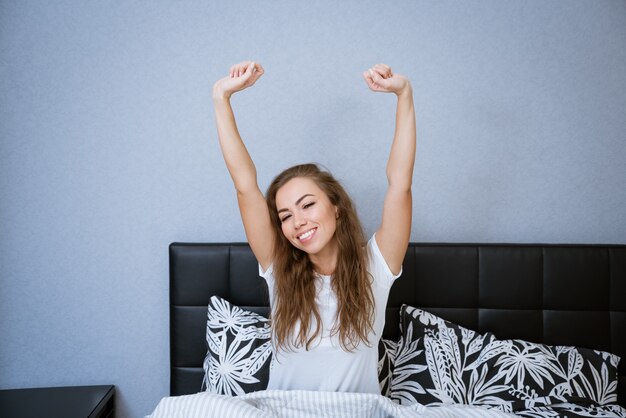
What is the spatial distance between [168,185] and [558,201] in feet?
5.53

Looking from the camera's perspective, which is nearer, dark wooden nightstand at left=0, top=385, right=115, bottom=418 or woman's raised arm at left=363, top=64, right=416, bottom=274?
woman's raised arm at left=363, top=64, right=416, bottom=274

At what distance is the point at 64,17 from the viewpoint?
1.71 m

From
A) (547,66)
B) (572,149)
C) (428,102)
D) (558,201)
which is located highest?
(547,66)

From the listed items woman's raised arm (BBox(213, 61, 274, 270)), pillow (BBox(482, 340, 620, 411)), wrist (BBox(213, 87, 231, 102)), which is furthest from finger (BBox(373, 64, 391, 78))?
pillow (BBox(482, 340, 620, 411))

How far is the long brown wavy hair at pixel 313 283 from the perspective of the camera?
130cm

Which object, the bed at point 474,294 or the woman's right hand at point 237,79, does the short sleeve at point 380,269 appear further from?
the woman's right hand at point 237,79

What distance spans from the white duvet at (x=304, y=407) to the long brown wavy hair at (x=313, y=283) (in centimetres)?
15

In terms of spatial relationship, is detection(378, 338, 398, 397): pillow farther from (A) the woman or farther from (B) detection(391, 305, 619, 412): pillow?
(A) the woman

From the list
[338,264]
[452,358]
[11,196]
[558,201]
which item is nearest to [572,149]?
[558,201]

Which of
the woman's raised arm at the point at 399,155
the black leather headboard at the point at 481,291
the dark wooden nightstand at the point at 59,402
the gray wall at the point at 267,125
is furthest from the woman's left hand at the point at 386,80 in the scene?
the dark wooden nightstand at the point at 59,402

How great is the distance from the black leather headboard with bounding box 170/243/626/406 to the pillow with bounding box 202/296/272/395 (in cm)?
11

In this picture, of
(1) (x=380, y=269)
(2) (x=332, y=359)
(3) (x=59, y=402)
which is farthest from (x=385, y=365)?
(3) (x=59, y=402)

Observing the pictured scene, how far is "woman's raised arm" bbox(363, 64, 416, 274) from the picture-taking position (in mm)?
1260

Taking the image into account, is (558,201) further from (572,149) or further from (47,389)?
(47,389)
